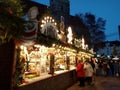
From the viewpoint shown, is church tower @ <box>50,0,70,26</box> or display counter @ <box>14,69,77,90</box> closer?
display counter @ <box>14,69,77,90</box>

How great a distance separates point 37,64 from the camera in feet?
41.6

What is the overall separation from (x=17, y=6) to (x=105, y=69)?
69.1 ft

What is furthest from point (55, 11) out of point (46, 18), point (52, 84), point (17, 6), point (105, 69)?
point (17, 6)

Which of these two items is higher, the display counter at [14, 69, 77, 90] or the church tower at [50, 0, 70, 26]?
the church tower at [50, 0, 70, 26]

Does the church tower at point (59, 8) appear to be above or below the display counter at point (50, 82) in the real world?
above

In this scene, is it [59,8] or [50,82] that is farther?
[59,8]

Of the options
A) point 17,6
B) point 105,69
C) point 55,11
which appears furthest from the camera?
point 55,11

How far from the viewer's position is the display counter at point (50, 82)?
33.5 ft

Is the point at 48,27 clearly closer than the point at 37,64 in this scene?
No

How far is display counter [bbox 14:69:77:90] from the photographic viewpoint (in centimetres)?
1022

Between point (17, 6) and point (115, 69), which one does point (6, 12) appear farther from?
point (115, 69)

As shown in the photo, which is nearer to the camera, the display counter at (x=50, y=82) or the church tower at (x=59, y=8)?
the display counter at (x=50, y=82)

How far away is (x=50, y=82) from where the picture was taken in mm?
13008

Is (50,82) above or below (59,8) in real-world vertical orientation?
below
